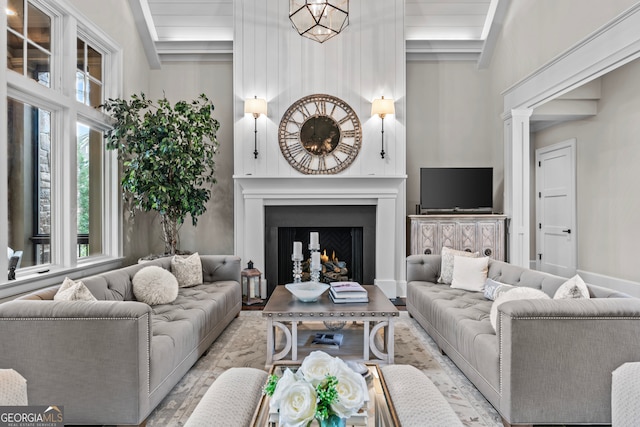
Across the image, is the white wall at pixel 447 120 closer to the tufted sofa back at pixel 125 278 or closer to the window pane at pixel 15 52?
the tufted sofa back at pixel 125 278

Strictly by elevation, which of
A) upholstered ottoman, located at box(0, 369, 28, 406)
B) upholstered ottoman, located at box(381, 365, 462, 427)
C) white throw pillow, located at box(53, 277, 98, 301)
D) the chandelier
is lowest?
upholstered ottoman, located at box(381, 365, 462, 427)

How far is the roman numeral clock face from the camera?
4.88 metres

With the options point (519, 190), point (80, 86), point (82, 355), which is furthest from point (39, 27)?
point (519, 190)

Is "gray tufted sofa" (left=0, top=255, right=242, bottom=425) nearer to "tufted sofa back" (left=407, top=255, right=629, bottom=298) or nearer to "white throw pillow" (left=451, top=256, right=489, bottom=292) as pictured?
"tufted sofa back" (left=407, top=255, right=629, bottom=298)

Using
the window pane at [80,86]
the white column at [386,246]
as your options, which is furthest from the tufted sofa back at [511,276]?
the window pane at [80,86]

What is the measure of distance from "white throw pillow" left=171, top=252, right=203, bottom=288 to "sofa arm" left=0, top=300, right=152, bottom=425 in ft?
5.74

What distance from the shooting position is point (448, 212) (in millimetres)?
5074

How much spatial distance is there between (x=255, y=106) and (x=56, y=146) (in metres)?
2.11

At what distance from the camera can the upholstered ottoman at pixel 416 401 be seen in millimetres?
1224

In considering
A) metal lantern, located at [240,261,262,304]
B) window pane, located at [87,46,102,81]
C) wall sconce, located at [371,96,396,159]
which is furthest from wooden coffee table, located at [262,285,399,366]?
window pane, located at [87,46,102,81]

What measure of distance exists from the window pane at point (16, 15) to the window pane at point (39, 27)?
9 centimetres

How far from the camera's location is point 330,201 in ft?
16.1

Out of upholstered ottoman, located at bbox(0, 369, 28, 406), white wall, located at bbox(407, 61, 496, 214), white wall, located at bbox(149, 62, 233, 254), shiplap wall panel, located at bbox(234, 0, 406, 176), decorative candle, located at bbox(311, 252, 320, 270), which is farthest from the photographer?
white wall, located at bbox(407, 61, 496, 214)

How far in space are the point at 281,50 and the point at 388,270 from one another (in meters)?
3.08
